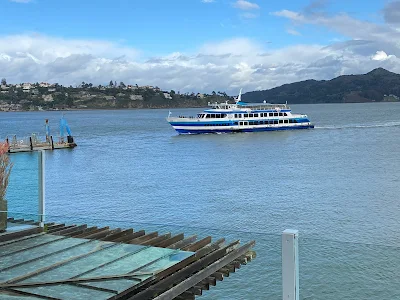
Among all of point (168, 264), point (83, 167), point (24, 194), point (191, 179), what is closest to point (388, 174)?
point (191, 179)

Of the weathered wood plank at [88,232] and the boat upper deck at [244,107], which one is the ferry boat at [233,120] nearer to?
the boat upper deck at [244,107]

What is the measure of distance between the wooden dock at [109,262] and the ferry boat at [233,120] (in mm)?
54236

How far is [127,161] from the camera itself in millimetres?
39188

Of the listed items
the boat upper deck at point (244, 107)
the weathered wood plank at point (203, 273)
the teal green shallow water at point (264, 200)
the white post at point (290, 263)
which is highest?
the boat upper deck at point (244, 107)

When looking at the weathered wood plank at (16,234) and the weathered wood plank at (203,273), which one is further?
the weathered wood plank at (16,234)

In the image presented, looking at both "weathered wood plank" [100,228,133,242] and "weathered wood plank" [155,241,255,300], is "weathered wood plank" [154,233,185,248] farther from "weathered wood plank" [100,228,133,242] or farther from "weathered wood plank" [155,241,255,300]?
"weathered wood plank" [155,241,255,300]

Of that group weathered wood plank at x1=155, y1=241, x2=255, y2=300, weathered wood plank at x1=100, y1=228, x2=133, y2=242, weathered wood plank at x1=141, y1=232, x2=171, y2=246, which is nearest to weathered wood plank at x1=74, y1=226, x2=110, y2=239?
weathered wood plank at x1=100, y1=228, x2=133, y2=242

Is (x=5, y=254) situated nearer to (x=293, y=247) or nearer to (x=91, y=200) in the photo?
(x=293, y=247)

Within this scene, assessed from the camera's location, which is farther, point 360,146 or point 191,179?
point 360,146

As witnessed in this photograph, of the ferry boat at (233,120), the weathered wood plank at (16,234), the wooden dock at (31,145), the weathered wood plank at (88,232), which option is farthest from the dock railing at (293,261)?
the ferry boat at (233,120)

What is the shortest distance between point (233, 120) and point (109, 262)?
56.6m

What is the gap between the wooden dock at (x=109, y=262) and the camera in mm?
5168

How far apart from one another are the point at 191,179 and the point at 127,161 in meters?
11.6

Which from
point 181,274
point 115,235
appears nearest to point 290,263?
point 181,274
